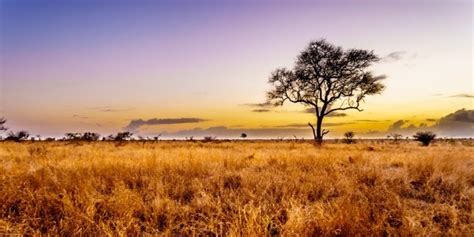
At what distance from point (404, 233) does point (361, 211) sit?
587 millimetres

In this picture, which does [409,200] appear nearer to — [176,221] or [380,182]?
[380,182]

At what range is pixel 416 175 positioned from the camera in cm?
800

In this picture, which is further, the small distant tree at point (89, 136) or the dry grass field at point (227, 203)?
the small distant tree at point (89, 136)


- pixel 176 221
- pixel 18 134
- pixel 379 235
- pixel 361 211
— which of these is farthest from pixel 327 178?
pixel 18 134

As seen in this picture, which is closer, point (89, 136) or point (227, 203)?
point (227, 203)

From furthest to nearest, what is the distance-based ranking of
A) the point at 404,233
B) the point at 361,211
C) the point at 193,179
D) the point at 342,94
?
the point at 342,94, the point at 193,179, the point at 361,211, the point at 404,233

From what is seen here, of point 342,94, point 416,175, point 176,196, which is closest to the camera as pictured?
point 176,196

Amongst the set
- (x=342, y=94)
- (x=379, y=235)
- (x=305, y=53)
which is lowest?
Result: (x=379, y=235)

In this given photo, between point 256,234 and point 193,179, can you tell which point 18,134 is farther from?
point 256,234

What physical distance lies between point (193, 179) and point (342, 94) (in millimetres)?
23846

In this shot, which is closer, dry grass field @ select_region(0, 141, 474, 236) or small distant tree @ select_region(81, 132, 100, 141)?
dry grass field @ select_region(0, 141, 474, 236)

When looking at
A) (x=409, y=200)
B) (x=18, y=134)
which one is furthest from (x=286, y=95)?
(x=18, y=134)

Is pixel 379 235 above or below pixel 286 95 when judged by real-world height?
below

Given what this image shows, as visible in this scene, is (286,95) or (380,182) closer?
(380,182)
